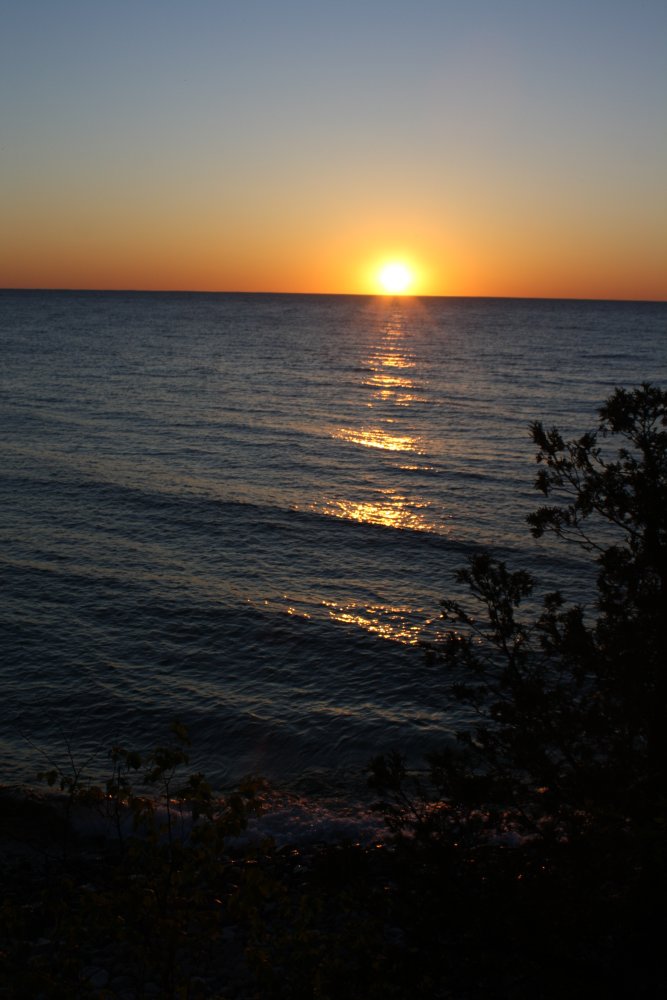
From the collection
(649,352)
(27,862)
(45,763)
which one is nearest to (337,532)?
(45,763)

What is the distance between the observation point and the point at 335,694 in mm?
17094

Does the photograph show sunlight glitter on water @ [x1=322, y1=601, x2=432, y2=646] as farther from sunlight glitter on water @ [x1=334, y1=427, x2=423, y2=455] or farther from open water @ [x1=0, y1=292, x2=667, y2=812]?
sunlight glitter on water @ [x1=334, y1=427, x2=423, y2=455]

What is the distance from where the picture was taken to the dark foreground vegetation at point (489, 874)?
18.4 feet

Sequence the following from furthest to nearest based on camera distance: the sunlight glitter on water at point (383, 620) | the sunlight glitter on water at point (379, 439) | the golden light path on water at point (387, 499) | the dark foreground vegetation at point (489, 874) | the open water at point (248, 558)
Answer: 1. the sunlight glitter on water at point (379, 439)
2. the golden light path on water at point (387, 499)
3. the sunlight glitter on water at point (383, 620)
4. the open water at point (248, 558)
5. the dark foreground vegetation at point (489, 874)

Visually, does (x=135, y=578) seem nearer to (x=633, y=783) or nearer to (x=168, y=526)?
(x=168, y=526)

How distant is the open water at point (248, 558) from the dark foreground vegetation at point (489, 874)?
5288 millimetres

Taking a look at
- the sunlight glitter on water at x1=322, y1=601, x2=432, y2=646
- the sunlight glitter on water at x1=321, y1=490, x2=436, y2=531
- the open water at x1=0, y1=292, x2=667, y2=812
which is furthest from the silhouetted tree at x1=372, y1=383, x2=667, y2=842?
the sunlight glitter on water at x1=321, y1=490, x2=436, y2=531

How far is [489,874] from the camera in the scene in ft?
24.3

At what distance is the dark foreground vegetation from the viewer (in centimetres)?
562

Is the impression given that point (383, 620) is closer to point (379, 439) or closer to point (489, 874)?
point (489, 874)

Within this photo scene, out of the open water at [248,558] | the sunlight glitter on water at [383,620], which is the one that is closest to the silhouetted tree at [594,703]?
the open water at [248,558]

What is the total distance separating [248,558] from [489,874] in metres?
17.6

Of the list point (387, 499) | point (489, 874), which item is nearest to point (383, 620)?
point (387, 499)

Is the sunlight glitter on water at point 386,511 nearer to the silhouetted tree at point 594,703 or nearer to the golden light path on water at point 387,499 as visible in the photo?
the golden light path on water at point 387,499
